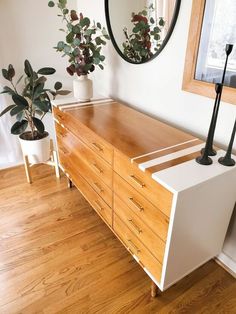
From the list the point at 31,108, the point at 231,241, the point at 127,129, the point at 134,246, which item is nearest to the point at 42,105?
the point at 31,108

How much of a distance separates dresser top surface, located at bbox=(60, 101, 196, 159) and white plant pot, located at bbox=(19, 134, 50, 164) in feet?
1.73

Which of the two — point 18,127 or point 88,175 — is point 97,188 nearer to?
point 88,175

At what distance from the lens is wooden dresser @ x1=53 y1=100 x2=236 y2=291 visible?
105 centimetres

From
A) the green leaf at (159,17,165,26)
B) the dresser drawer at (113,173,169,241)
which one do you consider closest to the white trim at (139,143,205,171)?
the dresser drawer at (113,173,169,241)

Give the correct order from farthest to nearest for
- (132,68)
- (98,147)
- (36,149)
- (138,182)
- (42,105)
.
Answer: (36,149), (42,105), (132,68), (98,147), (138,182)

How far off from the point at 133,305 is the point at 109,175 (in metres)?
0.74

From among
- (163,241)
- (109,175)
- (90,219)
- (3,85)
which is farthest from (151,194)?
(3,85)

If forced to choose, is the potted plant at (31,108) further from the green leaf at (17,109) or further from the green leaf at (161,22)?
the green leaf at (161,22)

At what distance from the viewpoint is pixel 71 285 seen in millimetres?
1429

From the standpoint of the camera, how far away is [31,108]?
6.92ft

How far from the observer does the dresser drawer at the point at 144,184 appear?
1.03 m

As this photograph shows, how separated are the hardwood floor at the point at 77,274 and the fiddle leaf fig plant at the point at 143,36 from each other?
131cm

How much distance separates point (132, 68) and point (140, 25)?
0.31m

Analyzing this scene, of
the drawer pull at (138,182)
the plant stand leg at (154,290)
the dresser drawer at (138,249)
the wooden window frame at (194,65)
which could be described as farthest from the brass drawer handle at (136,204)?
the wooden window frame at (194,65)
